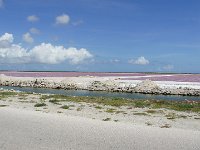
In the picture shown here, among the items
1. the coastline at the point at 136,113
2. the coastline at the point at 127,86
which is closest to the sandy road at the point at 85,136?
the coastline at the point at 136,113

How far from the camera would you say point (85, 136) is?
12.1m

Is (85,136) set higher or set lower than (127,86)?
lower

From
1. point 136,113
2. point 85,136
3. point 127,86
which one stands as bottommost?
point 85,136

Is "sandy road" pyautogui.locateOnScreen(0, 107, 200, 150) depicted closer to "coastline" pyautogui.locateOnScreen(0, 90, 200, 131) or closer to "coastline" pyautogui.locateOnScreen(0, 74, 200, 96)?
"coastline" pyautogui.locateOnScreen(0, 90, 200, 131)

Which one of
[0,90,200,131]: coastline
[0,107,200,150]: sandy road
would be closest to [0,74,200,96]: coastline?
[0,90,200,131]: coastline

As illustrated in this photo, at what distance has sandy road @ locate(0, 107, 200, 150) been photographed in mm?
10883

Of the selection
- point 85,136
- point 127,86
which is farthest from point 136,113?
point 127,86

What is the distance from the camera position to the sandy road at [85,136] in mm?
10883

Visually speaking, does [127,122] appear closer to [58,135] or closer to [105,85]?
[58,135]

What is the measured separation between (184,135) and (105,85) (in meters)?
32.3

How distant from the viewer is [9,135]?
479 inches

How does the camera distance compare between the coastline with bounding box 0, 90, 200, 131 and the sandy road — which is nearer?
the sandy road

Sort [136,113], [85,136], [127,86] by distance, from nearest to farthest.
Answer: [85,136]
[136,113]
[127,86]

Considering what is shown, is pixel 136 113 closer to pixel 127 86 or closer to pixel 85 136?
pixel 85 136
